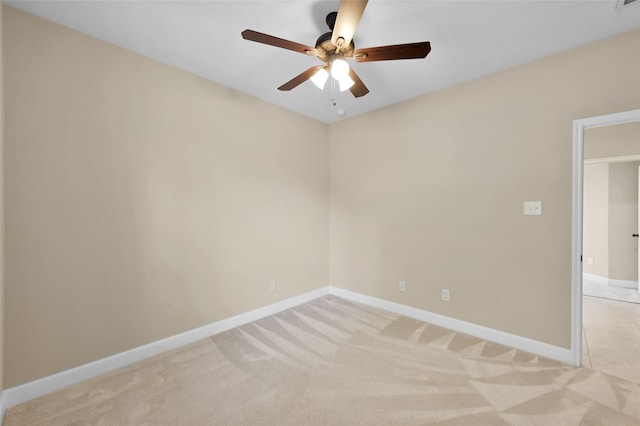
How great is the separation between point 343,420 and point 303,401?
0.97 feet

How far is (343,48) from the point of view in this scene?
5.43 feet

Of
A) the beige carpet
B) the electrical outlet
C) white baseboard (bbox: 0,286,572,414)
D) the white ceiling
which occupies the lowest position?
the beige carpet

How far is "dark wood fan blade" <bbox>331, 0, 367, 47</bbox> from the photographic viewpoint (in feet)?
4.11

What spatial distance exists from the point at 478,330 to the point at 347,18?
2859 millimetres

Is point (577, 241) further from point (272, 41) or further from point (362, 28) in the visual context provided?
point (272, 41)

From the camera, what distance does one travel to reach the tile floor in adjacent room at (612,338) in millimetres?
2082

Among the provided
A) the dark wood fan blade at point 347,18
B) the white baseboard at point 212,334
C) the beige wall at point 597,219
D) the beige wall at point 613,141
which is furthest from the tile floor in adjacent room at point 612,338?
the dark wood fan blade at point 347,18

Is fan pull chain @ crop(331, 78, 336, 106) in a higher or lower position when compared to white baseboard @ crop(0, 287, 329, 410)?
higher

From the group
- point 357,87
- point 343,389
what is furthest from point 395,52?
point 343,389

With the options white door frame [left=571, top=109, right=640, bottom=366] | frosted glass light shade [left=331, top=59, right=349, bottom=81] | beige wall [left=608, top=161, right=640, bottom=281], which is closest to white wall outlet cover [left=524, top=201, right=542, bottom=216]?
white door frame [left=571, top=109, right=640, bottom=366]

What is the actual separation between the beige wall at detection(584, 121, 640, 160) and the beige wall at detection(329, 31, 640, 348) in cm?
190

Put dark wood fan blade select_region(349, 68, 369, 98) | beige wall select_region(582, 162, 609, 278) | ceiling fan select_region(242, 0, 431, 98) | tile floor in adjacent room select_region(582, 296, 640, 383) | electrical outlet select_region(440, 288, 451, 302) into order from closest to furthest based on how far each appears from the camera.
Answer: ceiling fan select_region(242, 0, 431, 98)
dark wood fan blade select_region(349, 68, 369, 98)
tile floor in adjacent room select_region(582, 296, 640, 383)
electrical outlet select_region(440, 288, 451, 302)
beige wall select_region(582, 162, 609, 278)

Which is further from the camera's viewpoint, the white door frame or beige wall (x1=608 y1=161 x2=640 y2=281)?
beige wall (x1=608 y1=161 x2=640 y2=281)

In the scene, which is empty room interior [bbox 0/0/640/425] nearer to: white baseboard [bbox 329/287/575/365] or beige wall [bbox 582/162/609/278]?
white baseboard [bbox 329/287/575/365]
